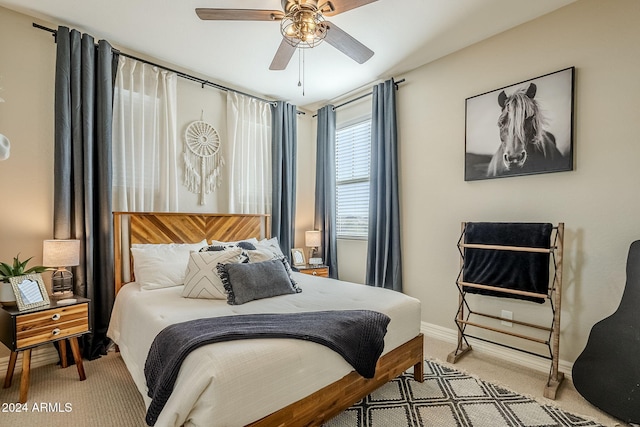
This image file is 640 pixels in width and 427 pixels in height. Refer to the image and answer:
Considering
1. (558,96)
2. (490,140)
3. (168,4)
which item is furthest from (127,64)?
(558,96)

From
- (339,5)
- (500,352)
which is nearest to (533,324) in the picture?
(500,352)

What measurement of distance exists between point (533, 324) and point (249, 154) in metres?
3.37

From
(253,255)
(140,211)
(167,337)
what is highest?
(140,211)

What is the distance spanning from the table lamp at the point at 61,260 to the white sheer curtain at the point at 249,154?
61.6 inches

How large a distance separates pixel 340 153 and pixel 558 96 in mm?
2442

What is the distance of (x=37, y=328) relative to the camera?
2.06 metres

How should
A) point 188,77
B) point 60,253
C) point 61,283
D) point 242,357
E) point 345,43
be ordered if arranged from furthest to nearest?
point 188,77 → point 61,283 → point 60,253 → point 345,43 → point 242,357

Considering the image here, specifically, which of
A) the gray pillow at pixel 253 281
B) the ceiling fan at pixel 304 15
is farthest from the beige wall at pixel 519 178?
the gray pillow at pixel 253 281

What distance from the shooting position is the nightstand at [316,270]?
370 cm

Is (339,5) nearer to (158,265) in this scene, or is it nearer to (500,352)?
(158,265)

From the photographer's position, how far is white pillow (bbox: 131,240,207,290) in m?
2.53

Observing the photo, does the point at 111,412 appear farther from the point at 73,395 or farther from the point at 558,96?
the point at 558,96

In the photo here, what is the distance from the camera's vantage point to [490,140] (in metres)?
2.76

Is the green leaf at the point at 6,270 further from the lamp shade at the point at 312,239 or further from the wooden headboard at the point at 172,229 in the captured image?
the lamp shade at the point at 312,239
